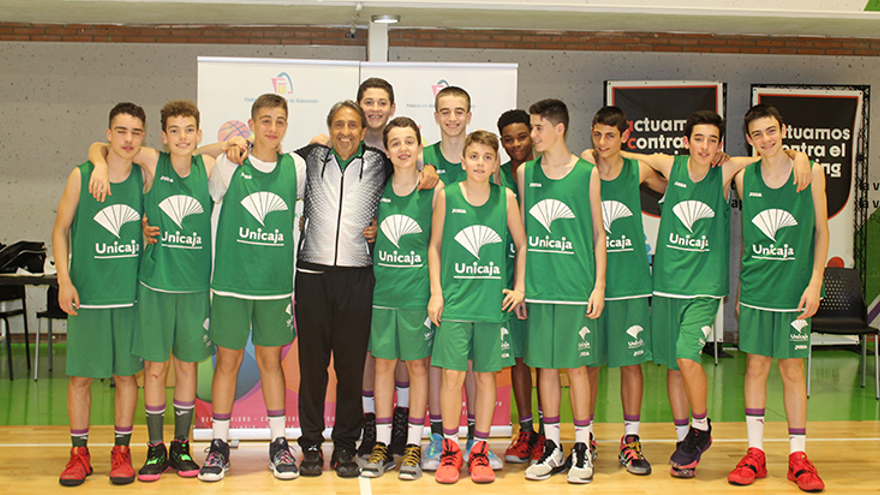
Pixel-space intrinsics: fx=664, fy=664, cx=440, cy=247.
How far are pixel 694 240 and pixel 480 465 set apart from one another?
1.60 meters

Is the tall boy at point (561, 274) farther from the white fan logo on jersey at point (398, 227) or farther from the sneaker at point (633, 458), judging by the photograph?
the white fan logo on jersey at point (398, 227)

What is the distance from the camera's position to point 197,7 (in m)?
5.30

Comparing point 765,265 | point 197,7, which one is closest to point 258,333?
point 765,265

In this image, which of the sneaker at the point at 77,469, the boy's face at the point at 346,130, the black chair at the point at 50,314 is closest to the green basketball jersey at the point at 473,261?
the boy's face at the point at 346,130

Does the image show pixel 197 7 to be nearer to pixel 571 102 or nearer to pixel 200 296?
pixel 200 296

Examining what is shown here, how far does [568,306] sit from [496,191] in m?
0.69

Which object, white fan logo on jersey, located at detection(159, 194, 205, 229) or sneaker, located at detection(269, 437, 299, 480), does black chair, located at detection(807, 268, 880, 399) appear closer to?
sneaker, located at detection(269, 437, 299, 480)

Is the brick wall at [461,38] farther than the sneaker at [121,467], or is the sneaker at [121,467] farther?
the brick wall at [461,38]

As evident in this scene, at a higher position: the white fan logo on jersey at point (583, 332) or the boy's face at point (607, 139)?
the boy's face at point (607, 139)

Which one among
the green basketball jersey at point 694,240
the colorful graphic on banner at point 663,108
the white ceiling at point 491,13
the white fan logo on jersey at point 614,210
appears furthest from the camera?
the colorful graphic on banner at point 663,108

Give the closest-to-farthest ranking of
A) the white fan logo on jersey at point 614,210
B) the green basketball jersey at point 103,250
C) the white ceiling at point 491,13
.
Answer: the green basketball jersey at point 103,250
the white fan logo on jersey at point 614,210
the white ceiling at point 491,13

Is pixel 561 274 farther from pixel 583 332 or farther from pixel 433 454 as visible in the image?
pixel 433 454

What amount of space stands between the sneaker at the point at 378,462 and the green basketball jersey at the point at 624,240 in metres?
1.43

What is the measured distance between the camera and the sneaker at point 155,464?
3.28 m
